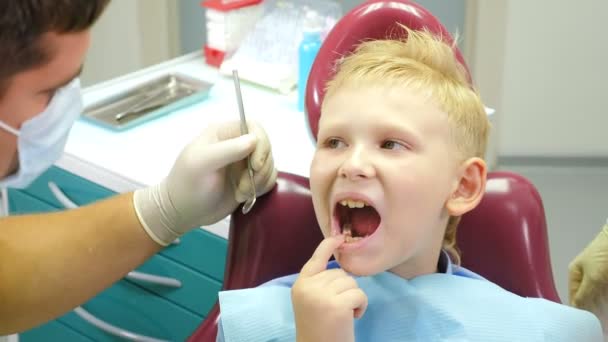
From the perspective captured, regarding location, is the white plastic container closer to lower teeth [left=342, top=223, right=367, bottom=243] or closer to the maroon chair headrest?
the maroon chair headrest

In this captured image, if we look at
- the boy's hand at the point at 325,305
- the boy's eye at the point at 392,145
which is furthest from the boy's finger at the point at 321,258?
the boy's eye at the point at 392,145

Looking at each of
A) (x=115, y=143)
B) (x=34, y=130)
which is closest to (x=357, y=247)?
(x=34, y=130)

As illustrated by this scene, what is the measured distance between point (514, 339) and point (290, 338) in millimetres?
306

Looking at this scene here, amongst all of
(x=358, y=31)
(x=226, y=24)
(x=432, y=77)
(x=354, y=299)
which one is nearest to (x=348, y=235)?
(x=354, y=299)

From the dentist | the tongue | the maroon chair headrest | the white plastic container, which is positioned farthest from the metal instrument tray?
the tongue

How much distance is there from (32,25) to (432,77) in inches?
20.7

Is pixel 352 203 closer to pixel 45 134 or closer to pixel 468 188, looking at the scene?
pixel 468 188

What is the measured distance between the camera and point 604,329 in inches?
51.2

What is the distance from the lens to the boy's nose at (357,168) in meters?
0.98

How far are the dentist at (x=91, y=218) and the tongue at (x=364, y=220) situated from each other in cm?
24

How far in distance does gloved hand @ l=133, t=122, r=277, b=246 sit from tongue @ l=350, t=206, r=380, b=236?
24 centimetres

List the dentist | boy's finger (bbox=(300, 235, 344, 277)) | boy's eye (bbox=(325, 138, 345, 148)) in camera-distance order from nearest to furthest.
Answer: boy's finger (bbox=(300, 235, 344, 277)) → boy's eye (bbox=(325, 138, 345, 148)) → the dentist

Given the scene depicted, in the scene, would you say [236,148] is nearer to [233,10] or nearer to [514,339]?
[514,339]

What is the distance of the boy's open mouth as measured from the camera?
1048 millimetres
